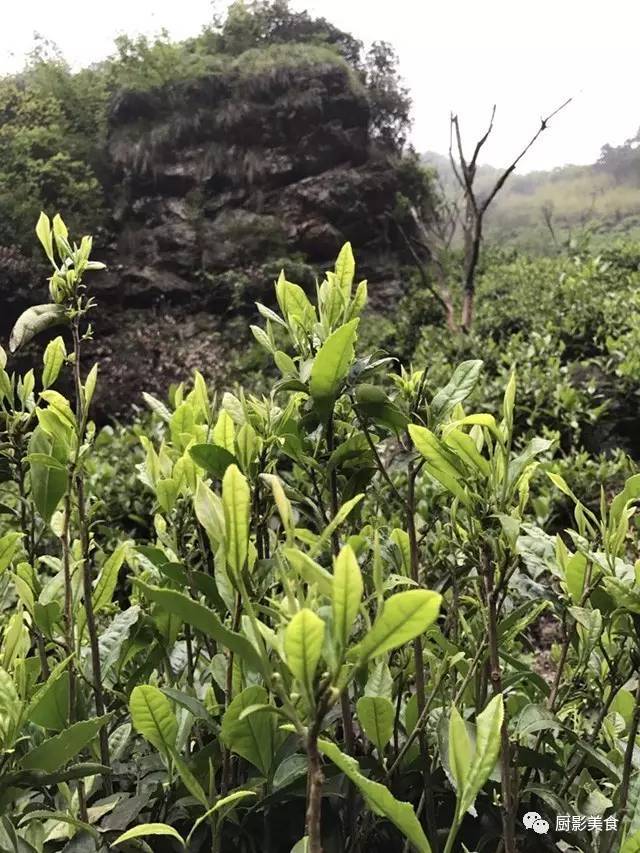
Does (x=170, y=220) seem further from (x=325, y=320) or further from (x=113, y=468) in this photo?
(x=325, y=320)

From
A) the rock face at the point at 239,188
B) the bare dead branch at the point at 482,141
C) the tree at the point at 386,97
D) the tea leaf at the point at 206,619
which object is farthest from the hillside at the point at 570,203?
the tea leaf at the point at 206,619

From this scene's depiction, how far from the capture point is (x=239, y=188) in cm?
683

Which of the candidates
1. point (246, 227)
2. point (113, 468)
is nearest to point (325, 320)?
point (113, 468)

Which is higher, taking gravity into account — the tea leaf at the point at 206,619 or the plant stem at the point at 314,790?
the tea leaf at the point at 206,619

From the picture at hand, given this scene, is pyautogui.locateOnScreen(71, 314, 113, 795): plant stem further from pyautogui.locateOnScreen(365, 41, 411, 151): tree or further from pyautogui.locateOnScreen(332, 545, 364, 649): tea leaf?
pyautogui.locateOnScreen(365, 41, 411, 151): tree

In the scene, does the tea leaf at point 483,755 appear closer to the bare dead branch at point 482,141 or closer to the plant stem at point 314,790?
the plant stem at point 314,790

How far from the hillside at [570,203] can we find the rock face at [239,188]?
7.91 feet

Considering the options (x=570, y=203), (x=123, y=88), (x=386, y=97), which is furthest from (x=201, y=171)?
(x=570, y=203)

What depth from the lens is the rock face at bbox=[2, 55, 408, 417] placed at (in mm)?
6258

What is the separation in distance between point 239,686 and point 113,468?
6.68 ft

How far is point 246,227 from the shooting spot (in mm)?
6523

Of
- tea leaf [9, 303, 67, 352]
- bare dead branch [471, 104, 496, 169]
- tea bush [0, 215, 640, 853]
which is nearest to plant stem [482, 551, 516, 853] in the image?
tea bush [0, 215, 640, 853]

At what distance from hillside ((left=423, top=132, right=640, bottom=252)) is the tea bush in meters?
8.08

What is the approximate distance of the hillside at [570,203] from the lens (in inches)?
323
